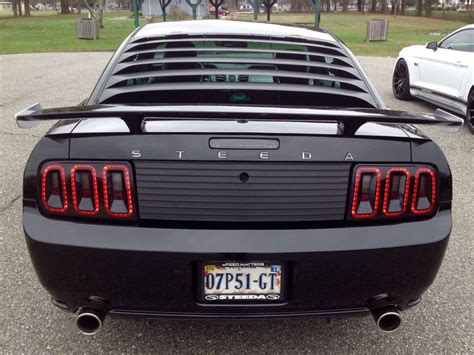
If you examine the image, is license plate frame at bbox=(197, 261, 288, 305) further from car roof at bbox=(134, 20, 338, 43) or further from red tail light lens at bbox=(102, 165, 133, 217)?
car roof at bbox=(134, 20, 338, 43)

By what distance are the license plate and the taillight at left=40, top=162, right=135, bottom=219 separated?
1.39 feet

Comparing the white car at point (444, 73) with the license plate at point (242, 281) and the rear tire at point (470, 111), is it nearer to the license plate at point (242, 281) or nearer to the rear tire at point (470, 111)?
the rear tire at point (470, 111)

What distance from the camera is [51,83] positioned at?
1138 centimetres

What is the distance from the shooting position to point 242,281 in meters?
2.03

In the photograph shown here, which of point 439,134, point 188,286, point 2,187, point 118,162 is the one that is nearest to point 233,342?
point 188,286

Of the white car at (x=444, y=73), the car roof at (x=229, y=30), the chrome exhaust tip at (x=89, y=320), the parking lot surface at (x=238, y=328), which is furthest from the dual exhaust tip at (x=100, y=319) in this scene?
the white car at (x=444, y=73)

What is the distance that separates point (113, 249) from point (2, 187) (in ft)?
10.8

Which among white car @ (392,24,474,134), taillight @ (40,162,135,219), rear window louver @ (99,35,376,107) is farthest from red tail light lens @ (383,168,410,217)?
white car @ (392,24,474,134)

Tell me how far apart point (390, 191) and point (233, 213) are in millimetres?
681

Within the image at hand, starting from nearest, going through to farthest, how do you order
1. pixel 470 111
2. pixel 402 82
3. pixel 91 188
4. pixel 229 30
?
pixel 91 188 → pixel 229 30 → pixel 470 111 → pixel 402 82

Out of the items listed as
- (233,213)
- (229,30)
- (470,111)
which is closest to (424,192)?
(233,213)

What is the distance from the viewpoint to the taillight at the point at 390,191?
2045mm

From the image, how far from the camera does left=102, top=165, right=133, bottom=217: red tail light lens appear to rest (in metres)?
1.99

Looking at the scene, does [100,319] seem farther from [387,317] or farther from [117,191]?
[387,317]
